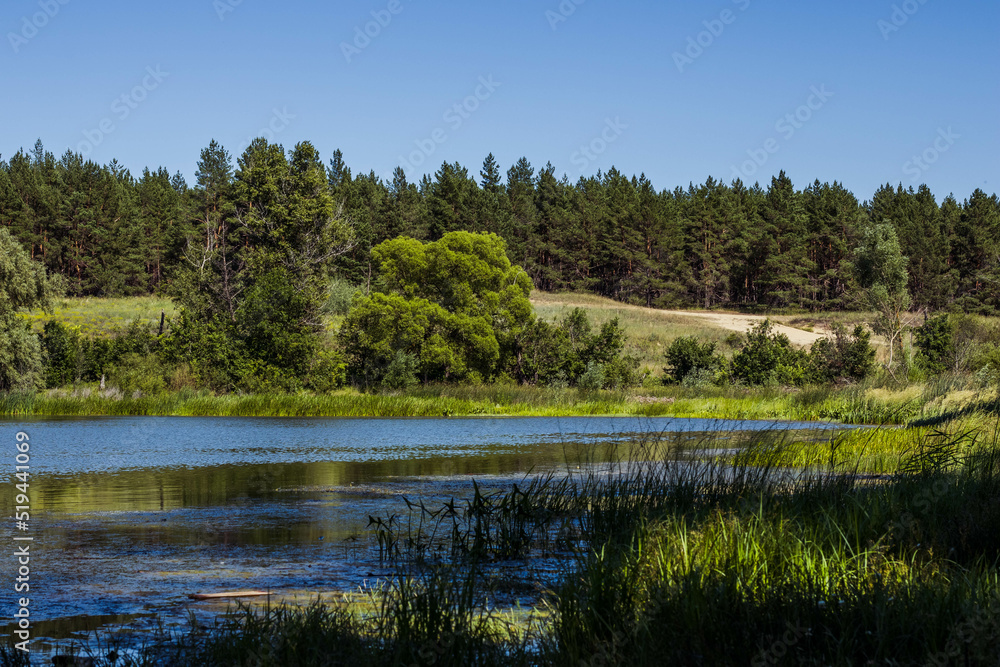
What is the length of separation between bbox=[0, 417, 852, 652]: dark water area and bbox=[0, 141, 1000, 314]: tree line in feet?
151

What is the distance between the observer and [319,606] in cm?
534

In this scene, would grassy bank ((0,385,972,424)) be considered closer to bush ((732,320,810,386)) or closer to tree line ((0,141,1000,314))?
bush ((732,320,810,386))

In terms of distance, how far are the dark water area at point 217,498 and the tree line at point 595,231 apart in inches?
1807

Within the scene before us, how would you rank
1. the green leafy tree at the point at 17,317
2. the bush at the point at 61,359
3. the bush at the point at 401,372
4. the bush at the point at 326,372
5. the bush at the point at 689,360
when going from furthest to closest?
the bush at the point at 689,360, the bush at the point at 326,372, the bush at the point at 401,372, the bush at the point at 61,359, the green leafy tree at the point at 17,317

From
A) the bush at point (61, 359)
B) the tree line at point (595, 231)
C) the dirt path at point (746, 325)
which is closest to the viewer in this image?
the bush at point (61, 359)

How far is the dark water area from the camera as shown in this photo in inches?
286

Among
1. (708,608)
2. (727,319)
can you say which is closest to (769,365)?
(727,319)

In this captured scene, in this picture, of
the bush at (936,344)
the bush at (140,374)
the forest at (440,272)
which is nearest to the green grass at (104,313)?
the forest at (440,272)

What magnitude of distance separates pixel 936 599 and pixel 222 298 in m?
54.4

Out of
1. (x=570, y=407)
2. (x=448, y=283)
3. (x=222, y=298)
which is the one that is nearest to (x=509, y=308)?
(x=448, y=283)

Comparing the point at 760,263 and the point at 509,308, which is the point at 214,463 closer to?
the point at 509,308

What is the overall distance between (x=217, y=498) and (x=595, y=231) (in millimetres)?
83478

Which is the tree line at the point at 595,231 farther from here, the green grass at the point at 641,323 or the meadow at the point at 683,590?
the meadow at the point at 683,590

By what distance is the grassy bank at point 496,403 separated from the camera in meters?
30.7
